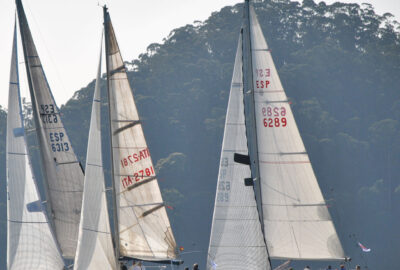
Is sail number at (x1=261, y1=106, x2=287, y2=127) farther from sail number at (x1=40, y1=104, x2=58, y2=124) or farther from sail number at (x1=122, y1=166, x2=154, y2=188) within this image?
sail number at (x1=40, y1=104, x2=58, y2=124)

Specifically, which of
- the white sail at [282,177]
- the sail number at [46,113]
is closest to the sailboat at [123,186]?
the white sail at [282,177]

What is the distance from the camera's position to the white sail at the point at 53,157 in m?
33.6

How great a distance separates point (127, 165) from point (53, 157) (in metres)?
4.49

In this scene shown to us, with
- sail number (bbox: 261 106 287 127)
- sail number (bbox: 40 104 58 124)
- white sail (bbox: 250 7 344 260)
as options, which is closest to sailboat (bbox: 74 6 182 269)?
white sail (bbox: 250 7 344 260)

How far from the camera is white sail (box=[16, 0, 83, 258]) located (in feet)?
110

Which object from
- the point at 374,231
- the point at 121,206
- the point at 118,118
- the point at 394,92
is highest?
the point at 118,118

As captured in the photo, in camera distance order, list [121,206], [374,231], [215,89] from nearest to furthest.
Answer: [121,206]
[374,231]
[215,89]

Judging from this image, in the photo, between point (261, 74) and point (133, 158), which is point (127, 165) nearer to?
point (133, 158)

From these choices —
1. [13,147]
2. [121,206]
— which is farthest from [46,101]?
[121,206]

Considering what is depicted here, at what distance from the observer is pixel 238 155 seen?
3039cm

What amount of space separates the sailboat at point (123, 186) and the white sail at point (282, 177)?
3.47 meters

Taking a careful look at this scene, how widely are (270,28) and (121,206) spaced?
8297 cm

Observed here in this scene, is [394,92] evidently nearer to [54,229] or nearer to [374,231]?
[374,231]

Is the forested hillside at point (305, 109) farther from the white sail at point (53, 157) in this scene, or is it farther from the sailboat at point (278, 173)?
the sailboat at point (278, 173)
